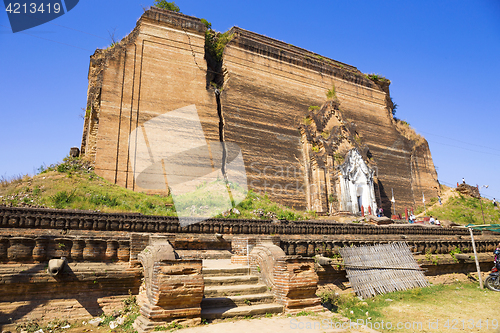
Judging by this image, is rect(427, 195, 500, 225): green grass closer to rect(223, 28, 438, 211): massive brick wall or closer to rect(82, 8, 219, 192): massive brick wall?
rect(223, 28, 438, 211): massive brick wall

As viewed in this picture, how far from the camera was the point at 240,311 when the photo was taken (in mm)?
5047

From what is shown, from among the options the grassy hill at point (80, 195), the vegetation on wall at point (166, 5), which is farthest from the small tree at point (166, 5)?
the grassy hill at point (80, 195)

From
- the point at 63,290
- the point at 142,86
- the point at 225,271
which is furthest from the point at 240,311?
the point at 142,86

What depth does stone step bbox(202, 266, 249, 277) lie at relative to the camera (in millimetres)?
5965

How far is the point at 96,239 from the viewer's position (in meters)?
5.59

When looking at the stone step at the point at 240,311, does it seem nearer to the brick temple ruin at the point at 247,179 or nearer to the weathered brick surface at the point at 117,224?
the brick temple ruin at the point at 247,179

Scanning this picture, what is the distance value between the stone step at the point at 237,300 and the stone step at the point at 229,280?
0.44 m

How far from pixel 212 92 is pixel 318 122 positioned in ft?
27.1

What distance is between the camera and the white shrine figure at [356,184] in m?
22.4

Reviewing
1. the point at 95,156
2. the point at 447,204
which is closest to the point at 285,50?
the point at 95,156

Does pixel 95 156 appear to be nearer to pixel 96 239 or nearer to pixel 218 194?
pixel 218 194

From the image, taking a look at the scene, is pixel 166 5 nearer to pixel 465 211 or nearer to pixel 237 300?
pixel 237 300

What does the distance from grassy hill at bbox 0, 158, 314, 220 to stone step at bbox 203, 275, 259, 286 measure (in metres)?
8.14

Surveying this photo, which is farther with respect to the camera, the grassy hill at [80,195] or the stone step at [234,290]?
the grassy hill at [80,195]
